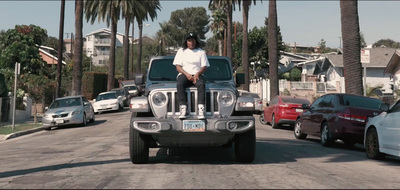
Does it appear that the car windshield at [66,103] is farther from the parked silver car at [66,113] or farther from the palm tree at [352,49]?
the palm tree at [352,49]

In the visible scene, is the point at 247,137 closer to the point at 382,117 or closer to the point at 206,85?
the point at 206,85

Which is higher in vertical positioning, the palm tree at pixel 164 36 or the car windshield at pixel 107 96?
the palm tree at pixel 164 36

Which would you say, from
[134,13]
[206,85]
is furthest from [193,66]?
[134,13]

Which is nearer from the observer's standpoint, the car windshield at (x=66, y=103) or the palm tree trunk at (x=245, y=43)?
the car windshield at (x=66, y=103)

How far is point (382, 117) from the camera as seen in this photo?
11.3m

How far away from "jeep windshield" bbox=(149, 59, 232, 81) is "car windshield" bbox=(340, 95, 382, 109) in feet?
15.8

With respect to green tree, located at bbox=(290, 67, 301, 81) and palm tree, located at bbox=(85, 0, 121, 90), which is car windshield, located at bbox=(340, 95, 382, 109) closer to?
palm tree, located at bbox=(85, 0, 121, 90)

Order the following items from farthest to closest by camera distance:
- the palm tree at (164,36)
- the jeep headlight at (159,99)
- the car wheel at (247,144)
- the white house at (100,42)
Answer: the white house at (100,42) < the palm tree at (164,36) < the car wheel at (247,144) < the jeep headlight at (159,99)

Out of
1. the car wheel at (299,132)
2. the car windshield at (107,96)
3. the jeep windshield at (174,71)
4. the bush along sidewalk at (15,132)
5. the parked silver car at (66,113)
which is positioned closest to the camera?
the jeep windshield at (174,71)

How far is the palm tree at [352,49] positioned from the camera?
19.9 m

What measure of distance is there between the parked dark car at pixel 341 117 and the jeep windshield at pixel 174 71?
4.43m

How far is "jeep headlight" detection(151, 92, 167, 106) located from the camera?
9148mm

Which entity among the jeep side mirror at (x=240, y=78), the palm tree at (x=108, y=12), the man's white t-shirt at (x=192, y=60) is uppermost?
the palm tree at (x=108, y=12)

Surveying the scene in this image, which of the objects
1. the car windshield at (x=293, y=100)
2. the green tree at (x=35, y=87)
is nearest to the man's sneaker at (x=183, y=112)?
the car windshield at (x=293, y=100)
